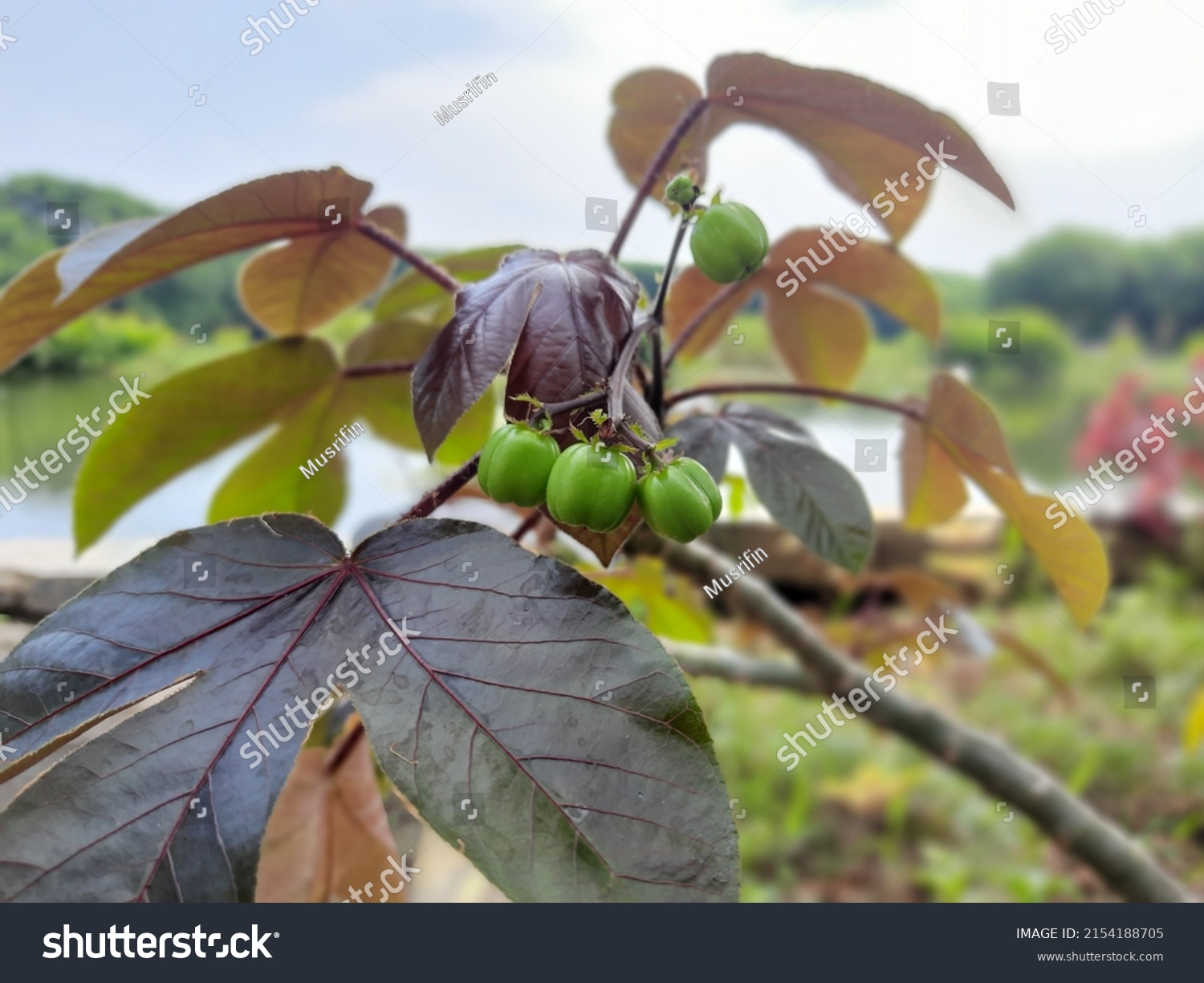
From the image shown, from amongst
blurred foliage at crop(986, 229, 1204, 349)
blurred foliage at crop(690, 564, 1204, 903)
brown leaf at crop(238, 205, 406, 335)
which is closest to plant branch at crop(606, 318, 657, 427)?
brown leaf at crop(238, 205, 406, 335)

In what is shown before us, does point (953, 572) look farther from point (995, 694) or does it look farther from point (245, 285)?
point (245, 285)

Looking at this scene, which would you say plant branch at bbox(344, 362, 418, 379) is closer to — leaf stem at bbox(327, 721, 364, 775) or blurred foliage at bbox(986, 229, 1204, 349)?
leaf stem at bbox(327, 721, 364, 775)

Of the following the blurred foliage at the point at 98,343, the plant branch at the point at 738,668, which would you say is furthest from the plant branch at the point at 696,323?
the blurred foliage at the point at 98,343

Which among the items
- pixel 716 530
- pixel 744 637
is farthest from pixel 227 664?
pixel 744 637

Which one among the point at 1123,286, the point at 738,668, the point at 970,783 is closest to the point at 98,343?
the point at 738,668
